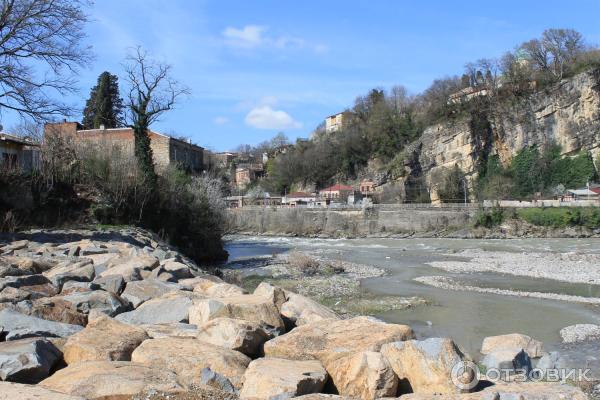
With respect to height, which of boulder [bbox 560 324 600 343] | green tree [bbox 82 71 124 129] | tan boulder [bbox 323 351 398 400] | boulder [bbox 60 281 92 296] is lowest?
boulder [bbox 560 324 600 343]

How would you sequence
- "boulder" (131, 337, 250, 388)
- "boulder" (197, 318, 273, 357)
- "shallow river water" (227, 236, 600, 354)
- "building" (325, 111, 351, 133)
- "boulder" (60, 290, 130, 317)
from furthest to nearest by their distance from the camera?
"building" (325, 111, 351, 133) → "shallow river water" (227, 236, 600, 354) → "boulder" (60, 290, 130, 317) → "boulder" (197, 318, 273, 357) → "boulder" (131, 337, 250, 388)

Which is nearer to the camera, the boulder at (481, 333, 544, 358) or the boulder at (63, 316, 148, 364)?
the boulder at (63, 316, 148, 364)

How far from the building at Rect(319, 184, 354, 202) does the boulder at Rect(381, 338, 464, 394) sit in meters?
88.2

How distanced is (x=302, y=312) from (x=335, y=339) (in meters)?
1.87

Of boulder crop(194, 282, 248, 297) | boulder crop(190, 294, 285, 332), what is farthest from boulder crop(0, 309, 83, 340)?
boulder crop(194, 282, 248, 297)

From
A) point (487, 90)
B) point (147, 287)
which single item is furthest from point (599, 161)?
point (147, 287)

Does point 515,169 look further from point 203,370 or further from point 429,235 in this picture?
point 203,370

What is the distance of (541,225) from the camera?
56969mm

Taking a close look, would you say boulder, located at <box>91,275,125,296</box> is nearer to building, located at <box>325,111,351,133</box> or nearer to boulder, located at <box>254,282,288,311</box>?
boulder, located at <box>254,282,288,311</box>

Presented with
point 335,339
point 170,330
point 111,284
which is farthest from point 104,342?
point 111,284

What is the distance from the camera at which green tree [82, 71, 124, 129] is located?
2087 inches

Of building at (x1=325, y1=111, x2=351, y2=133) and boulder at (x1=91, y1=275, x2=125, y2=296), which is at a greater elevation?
building at (x1=325, y1=111, x2=351, y2=133)

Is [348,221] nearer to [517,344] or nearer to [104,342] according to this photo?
[517,344]

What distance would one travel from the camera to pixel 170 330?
20.8ft
